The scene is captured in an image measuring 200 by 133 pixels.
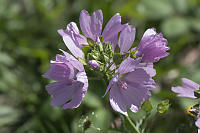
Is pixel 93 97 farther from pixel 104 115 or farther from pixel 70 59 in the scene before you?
pixel 70 59

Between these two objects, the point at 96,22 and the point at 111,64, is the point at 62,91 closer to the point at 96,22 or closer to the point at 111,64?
the point at 111,64

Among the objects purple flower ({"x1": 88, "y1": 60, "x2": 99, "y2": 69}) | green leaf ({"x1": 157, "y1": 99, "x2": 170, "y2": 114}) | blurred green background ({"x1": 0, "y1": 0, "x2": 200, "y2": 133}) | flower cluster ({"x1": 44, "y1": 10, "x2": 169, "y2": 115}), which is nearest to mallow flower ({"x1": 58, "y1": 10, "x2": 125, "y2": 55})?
flower cluster ({"x1": 44, "y1": 10, "x2": 169, "y2": 115})

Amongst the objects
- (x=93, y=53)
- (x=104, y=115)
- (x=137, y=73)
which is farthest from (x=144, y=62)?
(x=104, y=115)

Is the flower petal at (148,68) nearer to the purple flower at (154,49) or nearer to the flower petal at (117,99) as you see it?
the purple flower at (154,49)

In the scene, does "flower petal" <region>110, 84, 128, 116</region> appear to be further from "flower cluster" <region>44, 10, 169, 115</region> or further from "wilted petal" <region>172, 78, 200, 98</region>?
"wilted petal" <region>172, 78, 200, 98</region>

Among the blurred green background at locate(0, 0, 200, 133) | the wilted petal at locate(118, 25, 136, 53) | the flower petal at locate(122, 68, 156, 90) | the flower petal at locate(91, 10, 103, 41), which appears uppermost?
the flower petal at locate(91, 10, 103, 41)

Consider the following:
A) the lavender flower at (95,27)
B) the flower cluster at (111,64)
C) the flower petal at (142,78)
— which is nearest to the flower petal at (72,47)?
the flower cluster at (111,64)

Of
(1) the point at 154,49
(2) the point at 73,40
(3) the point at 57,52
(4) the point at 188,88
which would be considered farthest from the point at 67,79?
(3) the point at 57,52

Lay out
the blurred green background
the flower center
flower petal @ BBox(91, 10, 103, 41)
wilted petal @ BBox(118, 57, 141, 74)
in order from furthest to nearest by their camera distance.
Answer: the blurred green background, flower petal @ BBox(91, 10, 103, 41), the flower center, wilted petal @ BBox(118, 57, 141, 74)
